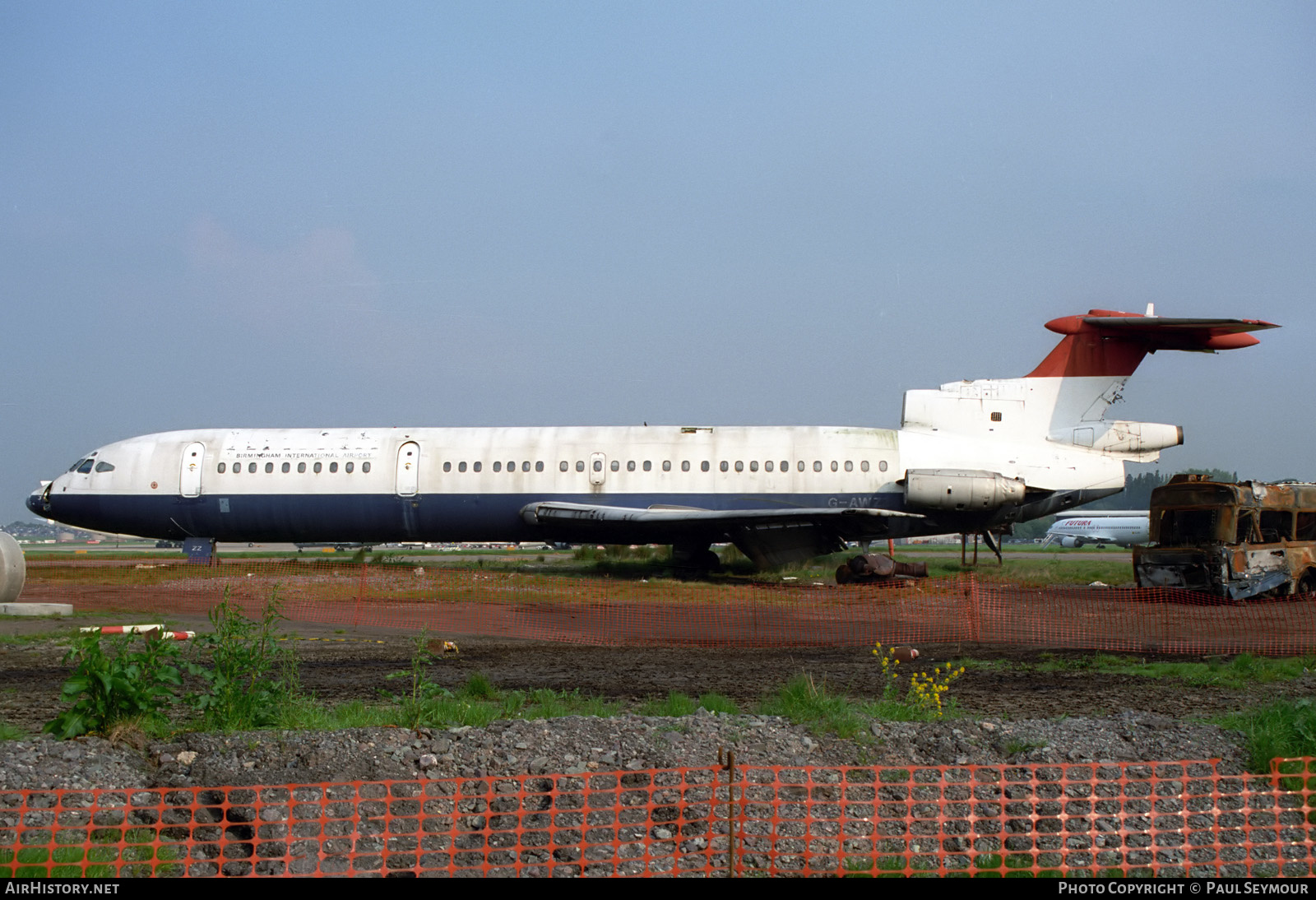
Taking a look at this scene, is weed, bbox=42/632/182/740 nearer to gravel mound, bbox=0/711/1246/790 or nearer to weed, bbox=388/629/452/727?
gravel mound, bbox=0/711/1246/790

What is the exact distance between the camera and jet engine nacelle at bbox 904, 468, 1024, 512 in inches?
869

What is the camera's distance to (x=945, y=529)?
23.2 m

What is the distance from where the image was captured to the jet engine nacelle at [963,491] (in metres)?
22.1

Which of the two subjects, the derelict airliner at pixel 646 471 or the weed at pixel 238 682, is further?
the derelict airliner at pixel 646 471

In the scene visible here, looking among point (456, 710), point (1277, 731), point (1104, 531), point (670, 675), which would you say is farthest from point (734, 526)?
point (1104, 531)

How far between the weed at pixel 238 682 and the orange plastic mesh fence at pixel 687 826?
3.68ft

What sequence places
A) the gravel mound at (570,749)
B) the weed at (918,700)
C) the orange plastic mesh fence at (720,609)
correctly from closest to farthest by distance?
the gravel mound at (570,749) → the weed at (918,700) → the orange plastic mesh fence at (720,609)

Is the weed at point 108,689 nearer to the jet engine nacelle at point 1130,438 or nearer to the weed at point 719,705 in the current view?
the weed at point 719,705

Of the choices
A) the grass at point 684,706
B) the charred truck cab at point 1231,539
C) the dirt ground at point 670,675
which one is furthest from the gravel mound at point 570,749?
the charred truck cab at point 1231,539

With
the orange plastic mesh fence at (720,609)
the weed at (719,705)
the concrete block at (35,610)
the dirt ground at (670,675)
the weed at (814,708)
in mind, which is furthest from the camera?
the concrete block at (35,610)

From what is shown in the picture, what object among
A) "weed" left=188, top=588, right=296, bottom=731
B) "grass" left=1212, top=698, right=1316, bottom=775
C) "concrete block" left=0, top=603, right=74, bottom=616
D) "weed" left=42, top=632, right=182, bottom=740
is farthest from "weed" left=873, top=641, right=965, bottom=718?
"concrete block" left=0, top=603, right=74, bottom=616

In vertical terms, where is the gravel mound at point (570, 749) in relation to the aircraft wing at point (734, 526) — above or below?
below

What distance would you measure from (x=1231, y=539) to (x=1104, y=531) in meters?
45.2

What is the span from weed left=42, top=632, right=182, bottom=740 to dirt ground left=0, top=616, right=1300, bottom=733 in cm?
99
